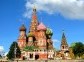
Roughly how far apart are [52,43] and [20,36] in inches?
491

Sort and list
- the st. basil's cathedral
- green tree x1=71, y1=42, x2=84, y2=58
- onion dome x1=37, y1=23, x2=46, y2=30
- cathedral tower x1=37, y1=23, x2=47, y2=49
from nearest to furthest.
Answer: green tree x1=71, y1=42, x2=84, y2=58 → the st. basil's cathedral → cathedral tower x1=37, y1=23, x2=47, y2=49 → onion dome x1=37, y1=23, x2=46, y2=30

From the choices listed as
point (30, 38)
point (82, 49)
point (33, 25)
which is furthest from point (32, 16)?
point (82, 49)

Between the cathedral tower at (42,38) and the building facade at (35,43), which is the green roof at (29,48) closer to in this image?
the building facade at (35,43)

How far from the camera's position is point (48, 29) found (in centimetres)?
11400

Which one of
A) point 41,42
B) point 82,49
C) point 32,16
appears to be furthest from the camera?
point 32,16

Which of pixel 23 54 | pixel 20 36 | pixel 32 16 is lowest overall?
pixel 23 54

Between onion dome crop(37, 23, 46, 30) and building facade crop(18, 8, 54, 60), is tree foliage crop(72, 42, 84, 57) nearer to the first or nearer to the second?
building facade crop(18, 8, 54, 60)

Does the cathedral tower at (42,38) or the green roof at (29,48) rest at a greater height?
the cathedral tower at (42,38)

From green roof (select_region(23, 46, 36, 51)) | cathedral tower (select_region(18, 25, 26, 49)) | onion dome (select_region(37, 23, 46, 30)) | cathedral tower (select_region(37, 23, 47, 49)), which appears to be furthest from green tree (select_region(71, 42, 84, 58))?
cathedral tower (select_region(18, 25, 26, 49))

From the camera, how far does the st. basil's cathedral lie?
98750 mm

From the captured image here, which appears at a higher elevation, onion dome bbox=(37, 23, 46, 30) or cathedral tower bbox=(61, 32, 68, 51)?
onion dome bbox=(37, 23, 46, 30)

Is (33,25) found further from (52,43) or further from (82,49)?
(82,49)

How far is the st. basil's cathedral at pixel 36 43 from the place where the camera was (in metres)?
98.8

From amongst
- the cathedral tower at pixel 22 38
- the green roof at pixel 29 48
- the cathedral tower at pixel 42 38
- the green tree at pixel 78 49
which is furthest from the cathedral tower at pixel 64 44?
the cathedral tower at pixel 22 38
